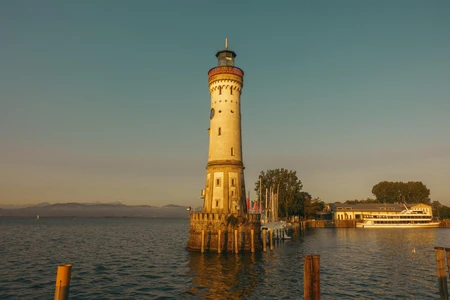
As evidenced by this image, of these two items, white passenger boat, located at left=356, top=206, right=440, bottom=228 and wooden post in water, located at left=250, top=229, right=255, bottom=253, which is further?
white passenger boat, located at left=356, top=206, right=440, bottom=228

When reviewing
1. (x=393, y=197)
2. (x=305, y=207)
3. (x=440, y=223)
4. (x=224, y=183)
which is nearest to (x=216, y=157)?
(x=224, y=183)

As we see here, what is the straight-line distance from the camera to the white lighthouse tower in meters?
45.4

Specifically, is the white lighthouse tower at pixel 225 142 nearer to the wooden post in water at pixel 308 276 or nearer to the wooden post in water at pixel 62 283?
the wooden post in water at pixel 308 276

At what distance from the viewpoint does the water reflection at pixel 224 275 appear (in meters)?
26.3

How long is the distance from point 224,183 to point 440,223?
117372 millimetres

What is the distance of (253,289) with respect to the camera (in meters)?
27.4

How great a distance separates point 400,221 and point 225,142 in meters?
95.1

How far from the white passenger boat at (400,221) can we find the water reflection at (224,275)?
83855 millimetres

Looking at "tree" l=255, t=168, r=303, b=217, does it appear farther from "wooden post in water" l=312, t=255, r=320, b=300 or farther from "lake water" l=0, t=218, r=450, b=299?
"wooden post in water" l=312, t=255, r=320, b=300

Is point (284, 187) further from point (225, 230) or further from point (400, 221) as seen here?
point (225, 230)

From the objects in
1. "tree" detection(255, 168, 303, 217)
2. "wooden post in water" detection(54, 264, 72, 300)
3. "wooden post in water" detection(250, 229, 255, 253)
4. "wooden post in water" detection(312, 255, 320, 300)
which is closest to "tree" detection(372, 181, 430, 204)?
"tree" detection(255, 168, 303, 217)

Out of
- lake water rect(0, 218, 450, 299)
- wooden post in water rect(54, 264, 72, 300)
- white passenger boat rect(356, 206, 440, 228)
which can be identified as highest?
wooden post in water rect(54, 264, 72, 300)

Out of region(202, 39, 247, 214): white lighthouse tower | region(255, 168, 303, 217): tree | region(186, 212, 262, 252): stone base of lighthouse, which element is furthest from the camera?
region(255, 168, 303, 217): tree

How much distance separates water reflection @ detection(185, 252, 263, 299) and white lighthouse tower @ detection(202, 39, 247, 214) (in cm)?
695
